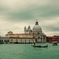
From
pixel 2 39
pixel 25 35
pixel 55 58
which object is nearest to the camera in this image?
pixel 55 58

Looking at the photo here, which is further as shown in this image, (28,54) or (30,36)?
(30,36)

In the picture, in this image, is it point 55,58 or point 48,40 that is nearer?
point 55,58

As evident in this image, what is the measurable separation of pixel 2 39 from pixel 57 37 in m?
43.2

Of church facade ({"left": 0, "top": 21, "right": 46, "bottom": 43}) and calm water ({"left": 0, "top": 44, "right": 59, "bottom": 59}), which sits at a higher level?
church facade ({"left": 0, "top": 21, "right": 46, "bottom": 43})

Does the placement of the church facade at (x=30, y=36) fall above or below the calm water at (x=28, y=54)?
above

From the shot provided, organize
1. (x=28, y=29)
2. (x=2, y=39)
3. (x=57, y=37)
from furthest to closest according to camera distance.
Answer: (x=57, y=37), (x=28, y=29), (x=2, y=39)

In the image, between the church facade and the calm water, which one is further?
the church facade

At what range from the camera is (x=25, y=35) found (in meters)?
133

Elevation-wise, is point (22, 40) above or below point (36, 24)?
below

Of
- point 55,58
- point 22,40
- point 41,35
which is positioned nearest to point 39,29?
point 41,35

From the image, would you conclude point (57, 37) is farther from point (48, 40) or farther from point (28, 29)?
point (28, 29)

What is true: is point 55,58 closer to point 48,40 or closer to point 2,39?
point 2,39

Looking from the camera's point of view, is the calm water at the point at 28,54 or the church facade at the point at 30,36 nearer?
the calm water at the point at 28,54

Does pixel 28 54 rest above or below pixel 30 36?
below
